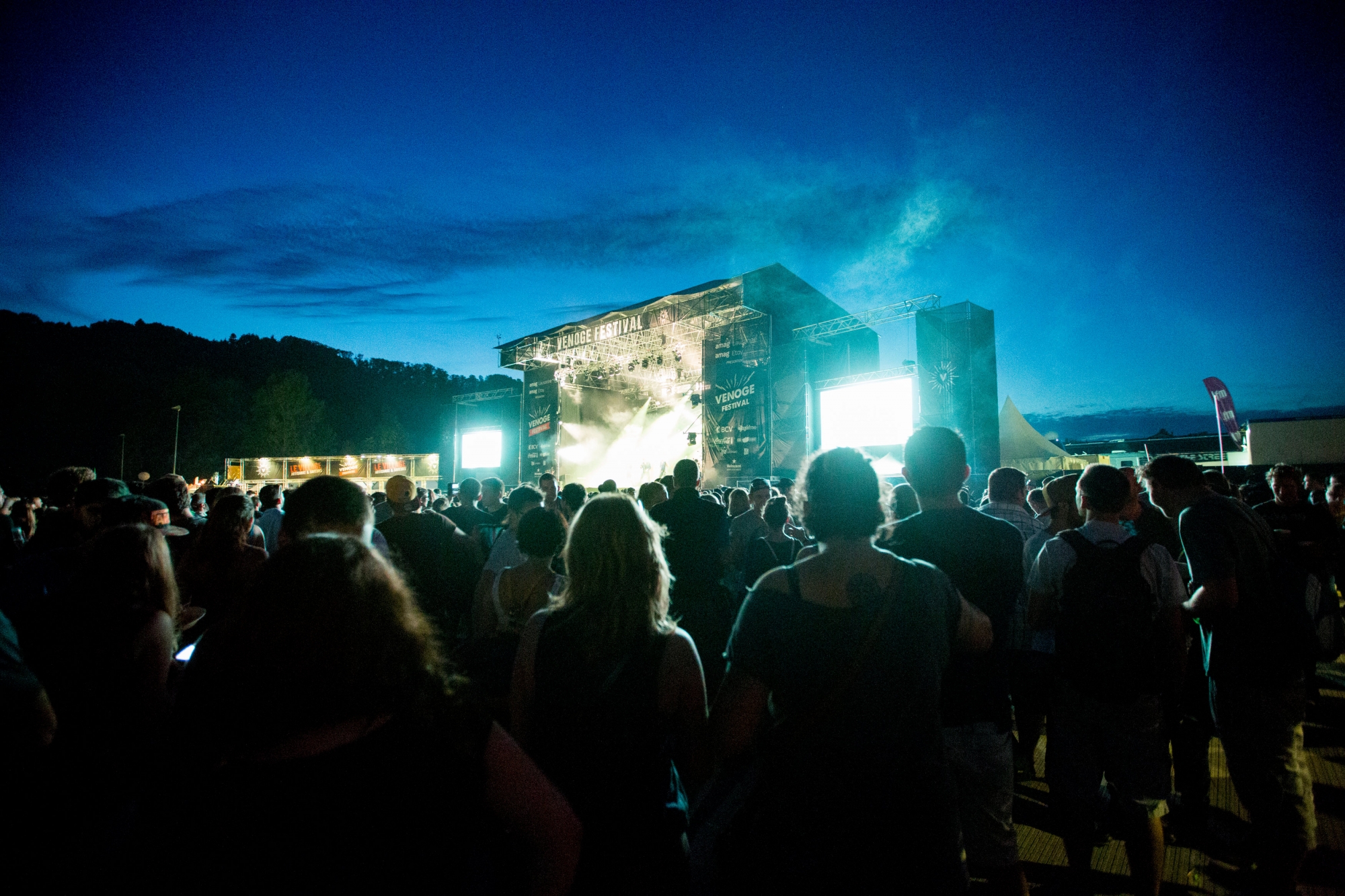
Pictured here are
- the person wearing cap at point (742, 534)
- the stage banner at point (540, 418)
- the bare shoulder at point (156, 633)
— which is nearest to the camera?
the bare shoulder at point (156, 633)

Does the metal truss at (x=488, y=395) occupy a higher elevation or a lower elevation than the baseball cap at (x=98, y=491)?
higher

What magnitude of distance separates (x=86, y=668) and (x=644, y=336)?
59.5 ft

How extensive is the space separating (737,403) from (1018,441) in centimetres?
919

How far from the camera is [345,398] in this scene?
47.6 meters

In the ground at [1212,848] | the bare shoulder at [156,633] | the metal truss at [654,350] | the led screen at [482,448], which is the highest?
the metal truss at [654,350]

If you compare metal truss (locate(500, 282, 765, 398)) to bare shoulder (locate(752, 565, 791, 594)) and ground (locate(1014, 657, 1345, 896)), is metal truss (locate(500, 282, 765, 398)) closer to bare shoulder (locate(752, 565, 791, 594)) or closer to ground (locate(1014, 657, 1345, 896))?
ground (locate(1014, 657, 1345, 896))

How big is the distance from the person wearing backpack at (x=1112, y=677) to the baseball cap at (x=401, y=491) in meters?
4.39

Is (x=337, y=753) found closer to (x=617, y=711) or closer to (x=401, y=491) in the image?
(x=617, y=711)

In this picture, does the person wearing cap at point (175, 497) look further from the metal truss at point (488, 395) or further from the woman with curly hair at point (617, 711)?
the metal truss at point (488, 395)

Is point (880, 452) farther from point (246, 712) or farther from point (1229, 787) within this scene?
point (246, 712)

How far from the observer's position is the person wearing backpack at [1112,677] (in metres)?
2.25

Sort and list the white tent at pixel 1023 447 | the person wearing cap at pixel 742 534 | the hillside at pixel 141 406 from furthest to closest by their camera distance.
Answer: the hillside at pixel 141 406
the white tent at pixel 1023 447
the person wearing cap at pixel 742 534

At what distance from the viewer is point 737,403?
1719cm

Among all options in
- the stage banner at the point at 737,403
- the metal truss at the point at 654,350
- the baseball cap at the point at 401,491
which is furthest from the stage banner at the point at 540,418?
the baseball cap at the point at 401,491
